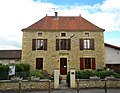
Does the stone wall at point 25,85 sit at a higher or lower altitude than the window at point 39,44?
lower

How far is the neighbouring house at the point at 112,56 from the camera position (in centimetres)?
2409

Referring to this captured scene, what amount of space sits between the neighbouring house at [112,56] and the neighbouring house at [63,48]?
5.33 ft

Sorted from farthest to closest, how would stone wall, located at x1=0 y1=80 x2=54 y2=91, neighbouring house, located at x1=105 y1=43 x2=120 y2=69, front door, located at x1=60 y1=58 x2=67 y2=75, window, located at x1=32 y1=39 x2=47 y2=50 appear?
1. neighbouring house, located at x1=105 y1=43 x2=120 y2=69
2. window, located at x1=32 y1=39 x2=47 y2=50
3. front door, located at x1=60 y1=58 x2=67 y2=75
4. stone wall, located at x1=0 y1=80 x2=54 y2=91

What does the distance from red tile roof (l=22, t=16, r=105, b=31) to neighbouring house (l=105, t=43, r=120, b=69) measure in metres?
3.16

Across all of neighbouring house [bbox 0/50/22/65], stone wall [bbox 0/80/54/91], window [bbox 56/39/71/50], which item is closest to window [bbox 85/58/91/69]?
window [bbox 56/39/71/50]

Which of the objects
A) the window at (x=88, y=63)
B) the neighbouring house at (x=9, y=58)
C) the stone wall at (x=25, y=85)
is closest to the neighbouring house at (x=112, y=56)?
the window at (x=88, y=63)

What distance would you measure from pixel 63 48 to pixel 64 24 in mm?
3482

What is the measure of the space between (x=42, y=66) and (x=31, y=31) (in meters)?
4.65

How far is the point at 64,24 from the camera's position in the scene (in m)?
24.4

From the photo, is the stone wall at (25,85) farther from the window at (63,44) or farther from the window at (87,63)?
the window at (87,63)

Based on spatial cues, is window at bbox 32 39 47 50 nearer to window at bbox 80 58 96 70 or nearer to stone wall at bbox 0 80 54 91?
window at bbox 80 58 96 70

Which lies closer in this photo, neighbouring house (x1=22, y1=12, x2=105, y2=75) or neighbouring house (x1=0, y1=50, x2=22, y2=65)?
neighbouring house (x1=22, y1=12, x2=105, y2=75)

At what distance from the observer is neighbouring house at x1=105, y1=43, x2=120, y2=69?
2409 centimetres

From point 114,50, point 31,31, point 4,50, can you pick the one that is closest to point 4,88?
point 31,31
